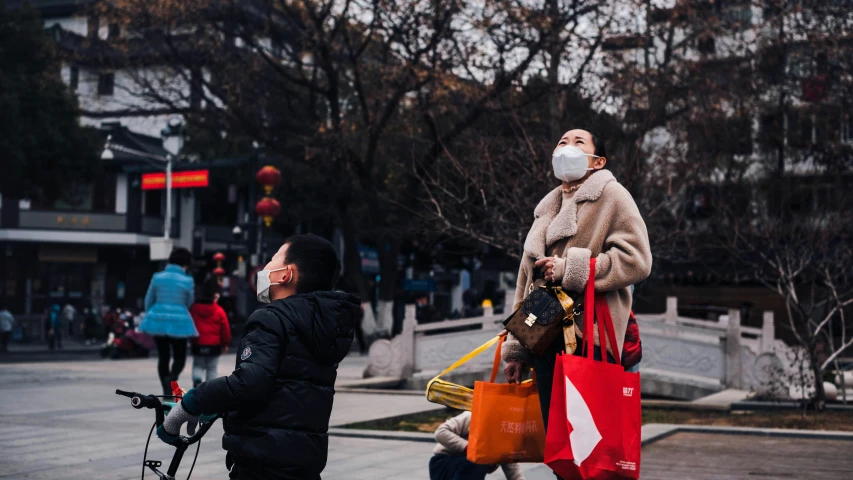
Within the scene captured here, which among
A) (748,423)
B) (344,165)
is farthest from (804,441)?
(344,165)

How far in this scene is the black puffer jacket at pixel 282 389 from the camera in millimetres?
3637

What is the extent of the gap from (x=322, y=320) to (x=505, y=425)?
1112 mm

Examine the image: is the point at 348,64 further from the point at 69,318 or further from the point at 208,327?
the point at 69,318

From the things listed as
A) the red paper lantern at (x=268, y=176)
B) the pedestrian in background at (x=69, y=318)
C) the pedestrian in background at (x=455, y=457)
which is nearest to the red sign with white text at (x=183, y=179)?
the pedestrian in background at (x=69, y=318)

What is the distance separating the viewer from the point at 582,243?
4.57 meters

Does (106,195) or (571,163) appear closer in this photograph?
(571,163)

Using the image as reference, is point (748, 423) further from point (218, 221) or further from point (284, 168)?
point (218, 221)

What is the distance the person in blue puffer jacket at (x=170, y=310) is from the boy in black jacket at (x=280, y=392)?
7.75 meters

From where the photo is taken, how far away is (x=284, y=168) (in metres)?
39.8

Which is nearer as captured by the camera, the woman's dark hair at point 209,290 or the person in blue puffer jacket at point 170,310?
the person in blue puffer jacket at point 170,310

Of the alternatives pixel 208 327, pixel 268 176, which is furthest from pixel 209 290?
pixel 268 176

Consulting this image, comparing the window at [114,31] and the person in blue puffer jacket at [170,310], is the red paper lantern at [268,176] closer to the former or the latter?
the window at [114,31]

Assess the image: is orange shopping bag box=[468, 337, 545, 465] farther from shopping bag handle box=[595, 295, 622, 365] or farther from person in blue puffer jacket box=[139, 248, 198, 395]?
person in blue puffer jacket box=[139, 248, 198, 395]

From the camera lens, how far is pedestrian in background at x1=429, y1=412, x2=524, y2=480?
19.2 feet
